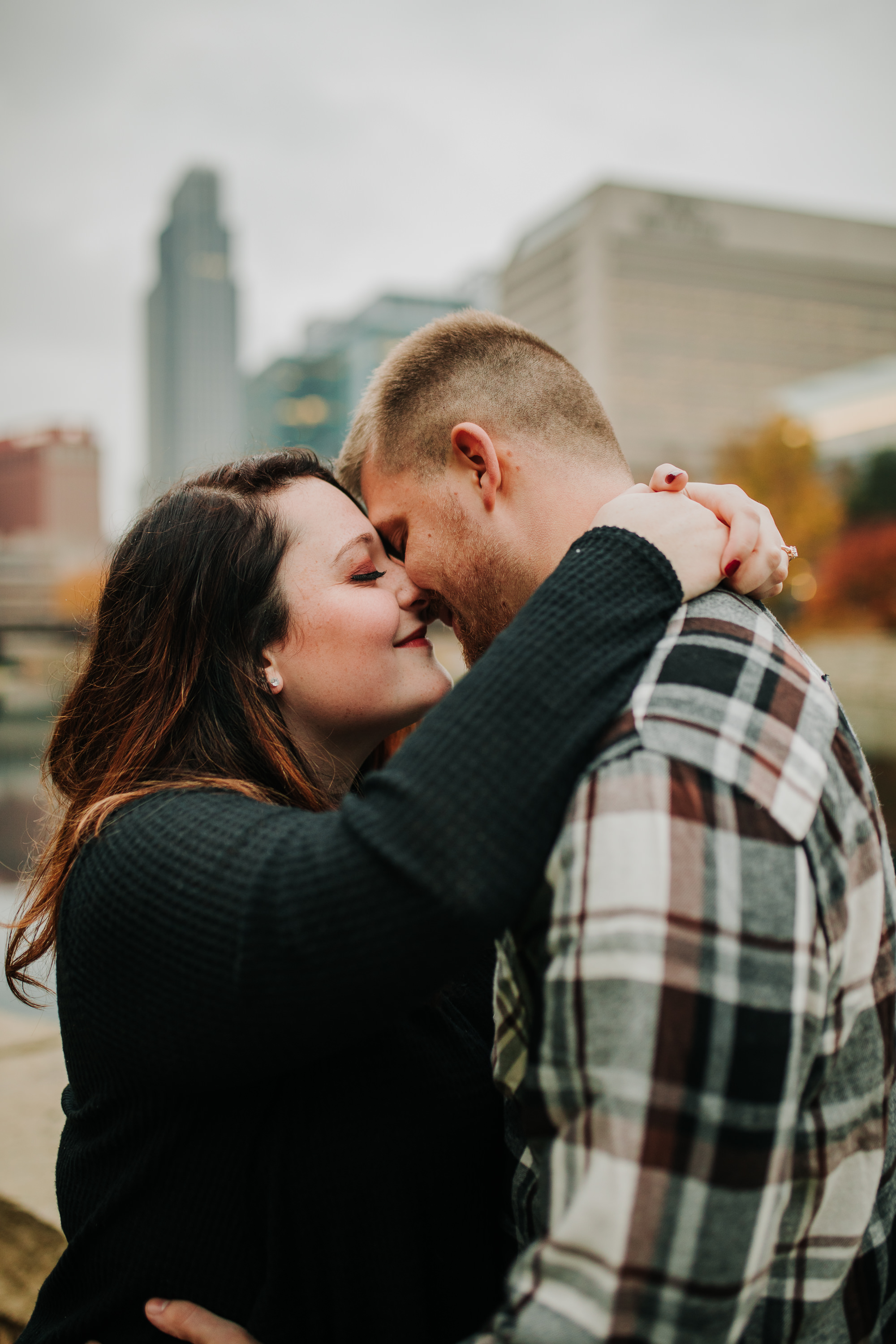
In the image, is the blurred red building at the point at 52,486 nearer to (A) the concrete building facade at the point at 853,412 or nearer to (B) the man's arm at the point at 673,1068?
(A) the concrete building facade at the point at 853,412

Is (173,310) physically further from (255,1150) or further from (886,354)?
(255,1150)

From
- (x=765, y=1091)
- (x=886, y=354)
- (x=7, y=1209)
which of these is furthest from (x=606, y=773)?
(x=886, y=354)

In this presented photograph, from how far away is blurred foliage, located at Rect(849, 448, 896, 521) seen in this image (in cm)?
3027

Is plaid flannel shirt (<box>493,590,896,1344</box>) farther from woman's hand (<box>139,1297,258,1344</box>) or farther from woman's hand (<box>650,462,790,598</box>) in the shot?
woman's hand (<box>139,1297,258,1344</box>)

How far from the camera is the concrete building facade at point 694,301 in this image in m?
74.6

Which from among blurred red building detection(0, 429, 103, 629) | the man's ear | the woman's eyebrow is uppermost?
the man's ear

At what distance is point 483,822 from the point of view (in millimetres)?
1004

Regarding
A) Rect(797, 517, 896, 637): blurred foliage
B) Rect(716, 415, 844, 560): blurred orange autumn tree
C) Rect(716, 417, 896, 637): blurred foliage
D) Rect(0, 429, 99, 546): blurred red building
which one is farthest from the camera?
→ Rect(0, 429, 99, 546): blurred red building

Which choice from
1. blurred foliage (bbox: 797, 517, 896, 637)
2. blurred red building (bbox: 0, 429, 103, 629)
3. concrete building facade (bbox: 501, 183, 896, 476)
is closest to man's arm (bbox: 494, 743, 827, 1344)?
blurred foliage (bbox: 797, 517, 896, 637)

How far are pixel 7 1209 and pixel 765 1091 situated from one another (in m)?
2.33

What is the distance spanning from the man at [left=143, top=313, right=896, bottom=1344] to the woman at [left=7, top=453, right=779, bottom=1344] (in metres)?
0.10

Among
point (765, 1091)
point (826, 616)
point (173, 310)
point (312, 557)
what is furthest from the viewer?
point (173, 310)

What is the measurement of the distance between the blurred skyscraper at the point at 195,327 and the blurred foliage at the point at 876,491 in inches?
6431

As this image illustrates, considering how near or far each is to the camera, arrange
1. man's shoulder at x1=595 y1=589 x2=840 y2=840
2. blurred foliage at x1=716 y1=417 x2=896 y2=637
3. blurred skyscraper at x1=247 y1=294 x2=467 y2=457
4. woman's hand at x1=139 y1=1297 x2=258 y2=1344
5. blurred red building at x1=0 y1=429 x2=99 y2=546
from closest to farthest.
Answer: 1. man's shoulder at x1=595 y1=589 x2=840 y2=840
2. woman's hand at x1=139 y1=1297 x2=258 y2=1344
3. blurred foliage at x1=716 y1=417 x2=896 y2=637
4. blurred red building at x1=0 y1=429 x2=99 y2=546
5. blurred skyscraper at x1=247 y1=294 x2=467 y2=457
